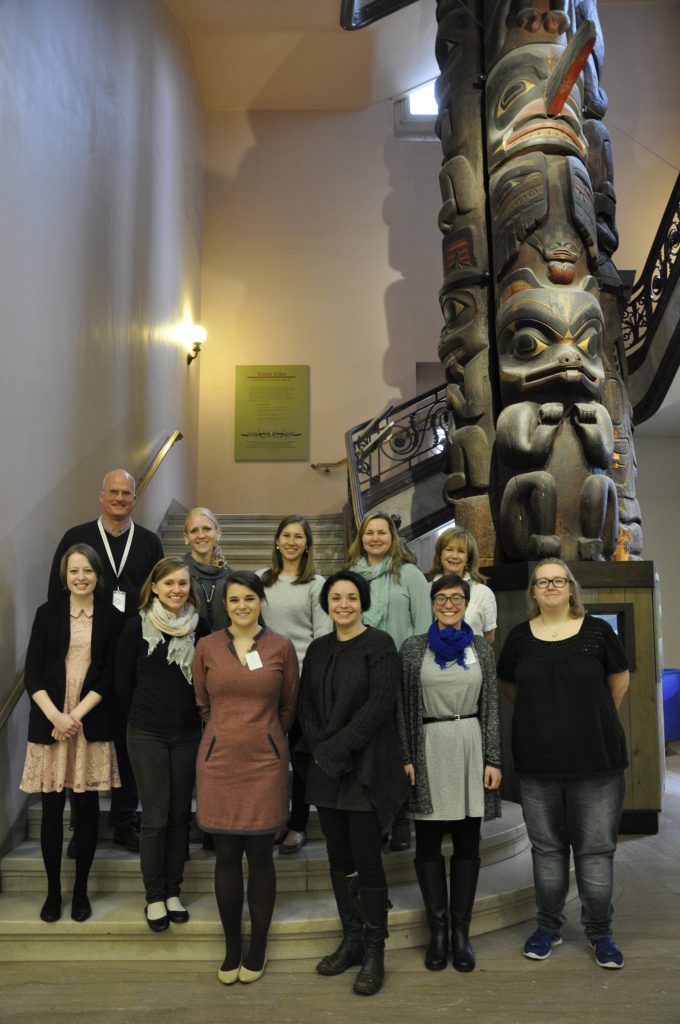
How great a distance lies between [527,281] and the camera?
5562 millimetres

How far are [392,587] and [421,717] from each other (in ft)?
2.01

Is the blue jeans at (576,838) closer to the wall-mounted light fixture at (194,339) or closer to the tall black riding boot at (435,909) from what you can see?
the tall black riding boot at (435,909)

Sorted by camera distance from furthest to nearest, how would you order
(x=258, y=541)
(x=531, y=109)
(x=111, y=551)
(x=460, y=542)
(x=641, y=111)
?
(x=641, y=111)
(x=258, y=541)
(x=531, y=109)
(x=111, y=551)
(x=460, y=542)

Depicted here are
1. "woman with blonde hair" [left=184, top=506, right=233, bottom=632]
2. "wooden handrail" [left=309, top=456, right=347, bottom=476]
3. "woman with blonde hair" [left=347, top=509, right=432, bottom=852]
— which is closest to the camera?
"woman with blonde hair" [left=347, top=509, right=432, bottom=852]

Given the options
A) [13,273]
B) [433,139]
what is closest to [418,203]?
[433,139]

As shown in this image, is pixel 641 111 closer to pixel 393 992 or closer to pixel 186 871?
pixel 186 871

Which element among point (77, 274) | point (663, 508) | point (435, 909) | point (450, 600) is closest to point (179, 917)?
point (435, 909)

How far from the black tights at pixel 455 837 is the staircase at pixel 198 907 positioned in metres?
0.44

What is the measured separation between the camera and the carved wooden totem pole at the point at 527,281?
17.4ft

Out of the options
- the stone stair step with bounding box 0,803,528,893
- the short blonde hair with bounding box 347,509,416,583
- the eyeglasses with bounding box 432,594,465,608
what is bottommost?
the stone stair step with bounding box 0,803,528,893

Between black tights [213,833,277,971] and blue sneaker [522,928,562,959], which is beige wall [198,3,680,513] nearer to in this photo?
blue sneaker [522,928,562,959]

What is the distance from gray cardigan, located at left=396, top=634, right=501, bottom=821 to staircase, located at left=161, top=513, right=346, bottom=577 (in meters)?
3.55

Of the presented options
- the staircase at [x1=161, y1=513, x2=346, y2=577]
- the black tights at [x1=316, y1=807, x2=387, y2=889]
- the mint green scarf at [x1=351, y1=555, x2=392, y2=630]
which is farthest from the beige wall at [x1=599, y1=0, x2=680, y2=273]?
the black tights at [x1=316, y1=807, x2=387, y2=889]

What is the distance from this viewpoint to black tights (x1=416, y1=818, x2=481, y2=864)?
3039 millimetres
